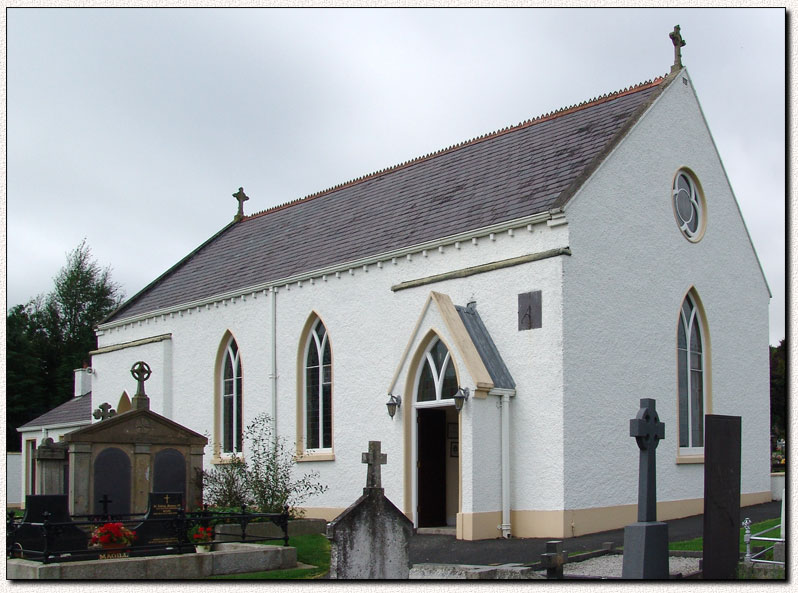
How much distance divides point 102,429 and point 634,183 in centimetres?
1177

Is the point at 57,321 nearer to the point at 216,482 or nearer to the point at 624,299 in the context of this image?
the point at 216,482

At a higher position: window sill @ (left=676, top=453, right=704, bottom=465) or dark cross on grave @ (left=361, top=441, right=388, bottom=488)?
dark cross on grave @ (left=361, top=441, right=388, bottom=488)

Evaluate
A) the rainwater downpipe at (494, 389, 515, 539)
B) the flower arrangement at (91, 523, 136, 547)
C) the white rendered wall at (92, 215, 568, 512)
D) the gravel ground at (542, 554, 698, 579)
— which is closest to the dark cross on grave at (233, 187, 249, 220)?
the white rendered wall at (92, 215, 568, 512)

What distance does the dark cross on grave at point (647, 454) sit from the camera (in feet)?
36.1

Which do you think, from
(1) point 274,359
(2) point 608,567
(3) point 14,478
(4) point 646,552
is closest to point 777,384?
(1) point 274,359

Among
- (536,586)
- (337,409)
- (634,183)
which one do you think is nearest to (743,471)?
(634,183)

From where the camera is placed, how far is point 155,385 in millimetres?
28656

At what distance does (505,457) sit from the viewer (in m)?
17.6

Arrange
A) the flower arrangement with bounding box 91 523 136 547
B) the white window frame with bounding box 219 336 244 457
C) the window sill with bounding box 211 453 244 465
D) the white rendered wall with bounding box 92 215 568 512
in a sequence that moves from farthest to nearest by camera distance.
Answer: the white window frame with bounding box 219 336 244 457
the window sill with bounding box 211 453 244 465
the white rendered wall with bounding box 92 215 568 512
the flower arrangement with bounding box 91 523 136 547

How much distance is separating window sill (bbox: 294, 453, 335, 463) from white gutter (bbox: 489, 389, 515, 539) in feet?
18.1

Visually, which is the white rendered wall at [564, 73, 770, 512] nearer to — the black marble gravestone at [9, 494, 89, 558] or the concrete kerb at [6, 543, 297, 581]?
the concrete kerb at [6, 543, 297, 581]

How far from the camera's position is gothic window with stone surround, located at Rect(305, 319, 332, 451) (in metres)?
22.7

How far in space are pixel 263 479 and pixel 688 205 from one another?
1187 centimetres

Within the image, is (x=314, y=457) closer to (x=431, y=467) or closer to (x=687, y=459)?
(x=431, y=467)
